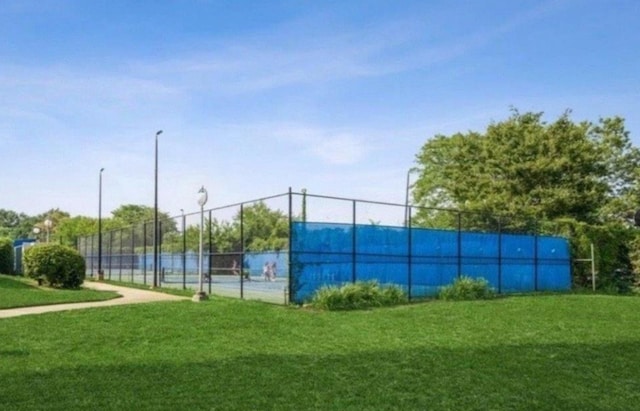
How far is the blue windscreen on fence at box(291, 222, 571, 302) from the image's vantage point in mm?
15648

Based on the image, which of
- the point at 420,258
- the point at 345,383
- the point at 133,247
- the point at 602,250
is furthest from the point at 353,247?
the point at 133,247

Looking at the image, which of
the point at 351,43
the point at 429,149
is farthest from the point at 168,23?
the point at 429,149

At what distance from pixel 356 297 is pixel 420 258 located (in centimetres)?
385

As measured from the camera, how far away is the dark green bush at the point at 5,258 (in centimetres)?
3084

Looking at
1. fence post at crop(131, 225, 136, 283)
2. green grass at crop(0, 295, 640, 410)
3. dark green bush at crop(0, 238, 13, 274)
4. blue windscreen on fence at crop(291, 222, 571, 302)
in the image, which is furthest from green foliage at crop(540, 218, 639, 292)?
dark green bush at crop(0, 238, 13, 274)

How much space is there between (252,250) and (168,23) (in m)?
5.95

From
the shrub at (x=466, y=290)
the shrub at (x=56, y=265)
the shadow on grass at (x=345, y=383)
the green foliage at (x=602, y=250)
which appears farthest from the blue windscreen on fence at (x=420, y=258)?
the shrub at (x=56, y=265)

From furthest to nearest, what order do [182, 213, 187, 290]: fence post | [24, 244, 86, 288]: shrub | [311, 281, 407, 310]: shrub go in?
Answer: [182, 213, 187, 290]: fence post < [24, 244, 86, 288]: shrub < [311, 281, 407, 310]: shrub

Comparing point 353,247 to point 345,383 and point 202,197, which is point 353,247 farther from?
point 345,383

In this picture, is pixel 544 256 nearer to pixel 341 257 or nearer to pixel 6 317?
pixel 341 257

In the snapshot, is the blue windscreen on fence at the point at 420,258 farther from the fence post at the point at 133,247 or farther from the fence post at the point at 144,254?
the fence post at the point at 133,247

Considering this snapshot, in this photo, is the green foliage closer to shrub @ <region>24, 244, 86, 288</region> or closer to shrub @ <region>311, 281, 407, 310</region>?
shrub @ <region>311, 281, 407, 310</region>

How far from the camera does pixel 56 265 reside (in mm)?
19984

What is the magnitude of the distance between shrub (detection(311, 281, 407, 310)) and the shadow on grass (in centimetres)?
527
